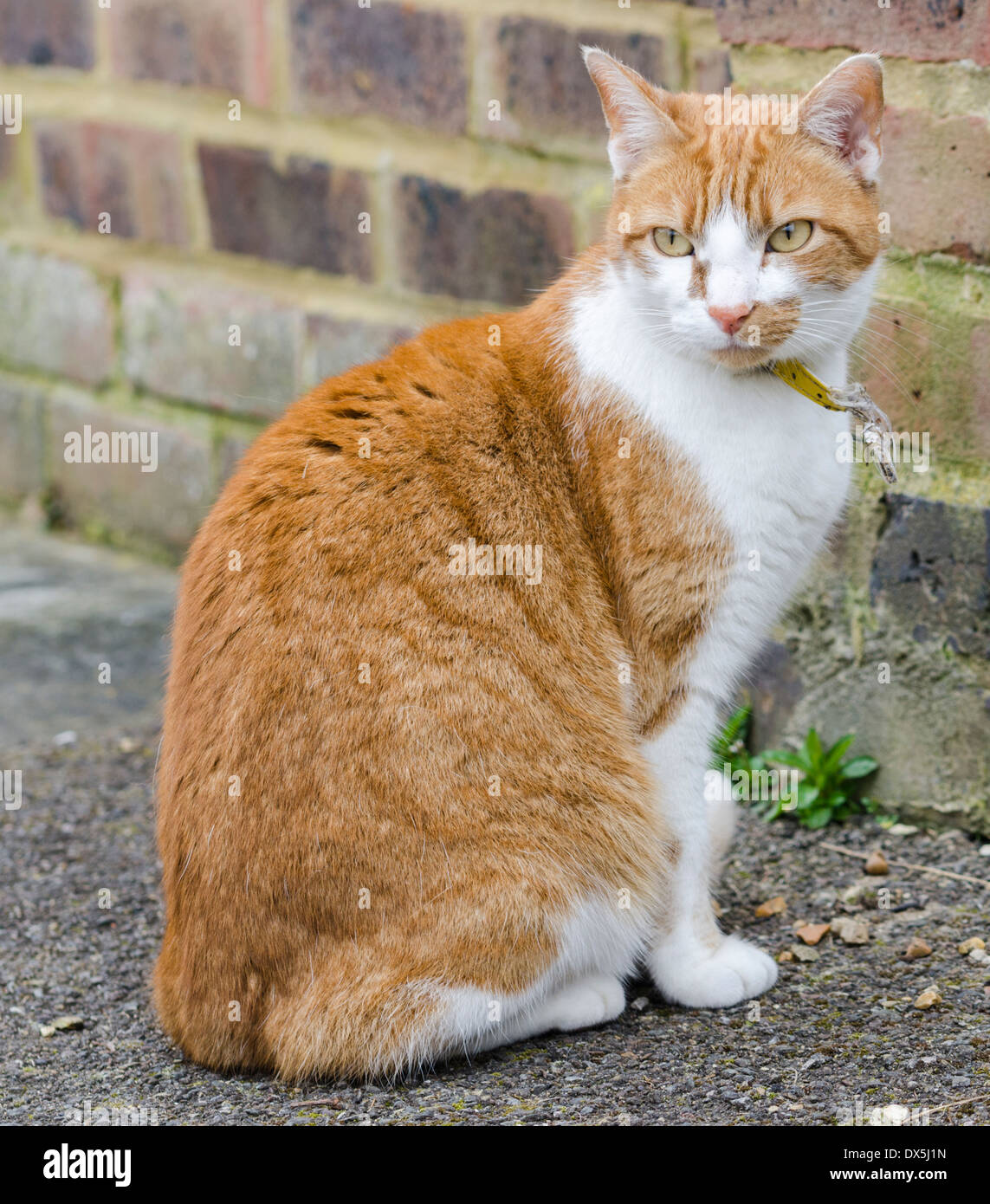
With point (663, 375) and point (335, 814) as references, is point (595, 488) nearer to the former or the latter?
point (663, 375)

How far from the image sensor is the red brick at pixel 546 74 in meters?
3.80

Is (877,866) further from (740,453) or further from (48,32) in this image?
(48,32)

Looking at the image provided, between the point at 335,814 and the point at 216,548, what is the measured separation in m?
0.54

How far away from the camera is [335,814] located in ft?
8.07

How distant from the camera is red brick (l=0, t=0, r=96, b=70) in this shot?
17.0ft

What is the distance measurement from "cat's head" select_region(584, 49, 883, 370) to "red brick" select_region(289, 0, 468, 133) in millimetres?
1617

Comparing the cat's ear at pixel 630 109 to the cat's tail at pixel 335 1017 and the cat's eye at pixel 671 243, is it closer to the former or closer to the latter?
the cat's eye at pixel 671 243

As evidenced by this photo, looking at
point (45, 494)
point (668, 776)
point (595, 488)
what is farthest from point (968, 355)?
point (45, 494)

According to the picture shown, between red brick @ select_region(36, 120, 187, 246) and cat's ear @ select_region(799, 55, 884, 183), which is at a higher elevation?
cat's ear @ select_region(799, 55, 884, 183)

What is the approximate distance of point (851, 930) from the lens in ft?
9.95

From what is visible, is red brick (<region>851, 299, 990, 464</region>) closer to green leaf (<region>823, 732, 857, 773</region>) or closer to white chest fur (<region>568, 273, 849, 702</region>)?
white chest fur (<region>568, 273, 849, 702</region>)

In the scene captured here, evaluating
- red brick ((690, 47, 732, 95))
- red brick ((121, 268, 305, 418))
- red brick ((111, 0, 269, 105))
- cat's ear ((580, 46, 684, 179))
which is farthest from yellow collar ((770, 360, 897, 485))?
red brick ((111, 0, 269, 105))

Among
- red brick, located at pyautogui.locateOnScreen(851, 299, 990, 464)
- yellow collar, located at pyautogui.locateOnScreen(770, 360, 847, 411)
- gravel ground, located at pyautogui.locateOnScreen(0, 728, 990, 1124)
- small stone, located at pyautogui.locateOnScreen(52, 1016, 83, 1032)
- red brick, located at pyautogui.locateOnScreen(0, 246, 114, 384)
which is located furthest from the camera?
red brick, located at pyautogui.locateOnScreen(0, 246, 114, 384)

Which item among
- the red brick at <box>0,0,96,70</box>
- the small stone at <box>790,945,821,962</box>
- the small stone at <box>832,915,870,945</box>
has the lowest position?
the small stone at <box>790,945,821,962</box>
